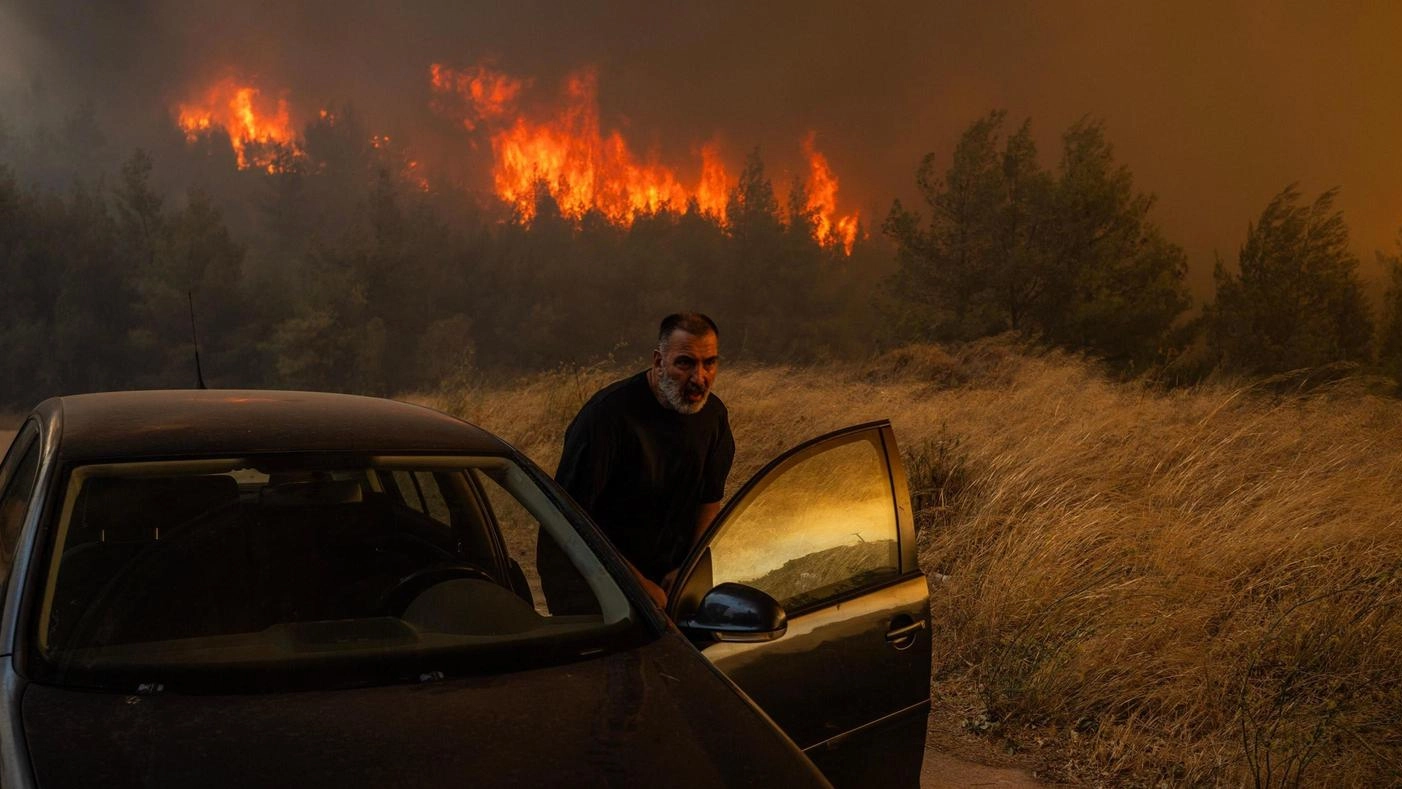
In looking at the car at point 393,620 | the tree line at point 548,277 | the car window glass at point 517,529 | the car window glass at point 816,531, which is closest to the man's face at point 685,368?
the car at point 393,620

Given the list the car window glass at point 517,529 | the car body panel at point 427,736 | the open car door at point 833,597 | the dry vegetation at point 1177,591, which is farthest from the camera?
the car window glass at point 517,529

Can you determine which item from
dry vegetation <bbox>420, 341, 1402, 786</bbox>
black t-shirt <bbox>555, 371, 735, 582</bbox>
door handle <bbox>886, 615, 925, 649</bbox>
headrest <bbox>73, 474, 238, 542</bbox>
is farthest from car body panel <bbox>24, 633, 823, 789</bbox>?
dry vegetation <bbox>420, 341, 1402, 786</bbox>

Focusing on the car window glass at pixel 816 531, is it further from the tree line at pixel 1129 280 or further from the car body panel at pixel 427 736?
the tree line at pixel 1129 280

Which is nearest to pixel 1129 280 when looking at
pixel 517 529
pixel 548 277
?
pixel 517 529

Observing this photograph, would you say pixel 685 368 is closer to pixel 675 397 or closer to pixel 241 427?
pixel 675 397

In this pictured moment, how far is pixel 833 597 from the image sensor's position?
119 inches

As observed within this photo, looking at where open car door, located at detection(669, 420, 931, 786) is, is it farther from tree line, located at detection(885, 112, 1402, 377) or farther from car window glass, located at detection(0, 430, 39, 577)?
tree line, located at detection(885, 112, 1402, 377)

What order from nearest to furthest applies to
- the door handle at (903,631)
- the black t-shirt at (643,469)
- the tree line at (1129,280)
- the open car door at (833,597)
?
the open car door at (833,597), the door handle at (903,631), the black t-shirt at (643,469), the tree line at (1129,280)

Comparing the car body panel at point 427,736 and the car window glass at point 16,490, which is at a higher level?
the car window glass at point 16,490

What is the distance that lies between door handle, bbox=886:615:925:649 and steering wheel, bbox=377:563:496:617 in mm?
1057

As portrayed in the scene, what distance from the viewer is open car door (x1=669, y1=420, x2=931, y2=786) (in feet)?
9.46

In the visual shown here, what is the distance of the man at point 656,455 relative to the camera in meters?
4.01

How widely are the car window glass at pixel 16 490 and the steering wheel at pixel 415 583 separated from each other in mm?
754

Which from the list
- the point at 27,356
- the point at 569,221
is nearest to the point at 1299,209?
the point at 27,356
